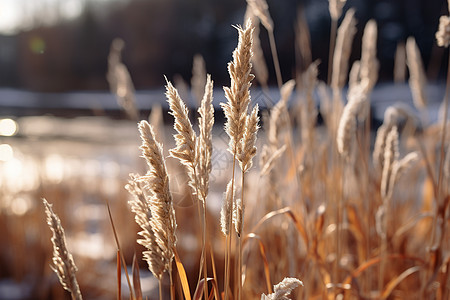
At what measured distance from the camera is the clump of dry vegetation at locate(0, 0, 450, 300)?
2.39 ft

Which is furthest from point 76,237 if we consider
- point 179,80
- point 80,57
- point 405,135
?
point 80,57

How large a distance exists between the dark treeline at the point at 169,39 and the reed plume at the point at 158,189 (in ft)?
44.2

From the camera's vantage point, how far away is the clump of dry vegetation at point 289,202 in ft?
2.39

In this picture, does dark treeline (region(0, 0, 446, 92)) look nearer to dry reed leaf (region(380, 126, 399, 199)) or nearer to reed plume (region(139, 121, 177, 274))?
dry reed leaf (region(380, 126, 399, 199))

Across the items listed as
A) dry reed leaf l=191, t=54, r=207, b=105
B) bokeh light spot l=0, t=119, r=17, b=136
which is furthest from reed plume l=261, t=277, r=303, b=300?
bokeh light spot l=0, t=119, r=17, b=136

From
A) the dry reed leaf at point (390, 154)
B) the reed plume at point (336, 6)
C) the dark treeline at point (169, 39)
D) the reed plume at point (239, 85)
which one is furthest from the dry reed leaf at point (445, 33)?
the dark treeline at point (169, 39)

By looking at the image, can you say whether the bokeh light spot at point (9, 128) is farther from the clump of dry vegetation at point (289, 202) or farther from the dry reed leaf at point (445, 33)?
the dry reed leaf at point (445, 33)

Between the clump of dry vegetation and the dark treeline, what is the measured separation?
12345 mm

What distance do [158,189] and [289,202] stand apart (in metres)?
1.08

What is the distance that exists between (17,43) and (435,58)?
24062 millimetres

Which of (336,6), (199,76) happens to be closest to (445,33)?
(336,6)

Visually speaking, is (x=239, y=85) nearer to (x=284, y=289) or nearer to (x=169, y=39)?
(x=284, y=289)

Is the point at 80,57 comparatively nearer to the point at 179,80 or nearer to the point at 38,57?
the point at 38,57

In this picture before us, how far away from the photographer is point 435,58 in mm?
15781
